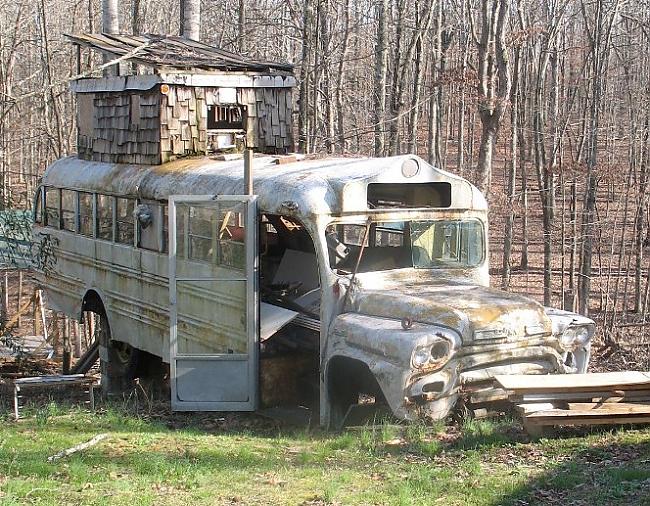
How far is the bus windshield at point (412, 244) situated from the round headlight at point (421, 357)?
64.1 inches

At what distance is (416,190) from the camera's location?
936 cm

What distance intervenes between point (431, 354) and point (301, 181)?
2.27 meters

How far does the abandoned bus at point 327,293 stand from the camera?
7777 mm

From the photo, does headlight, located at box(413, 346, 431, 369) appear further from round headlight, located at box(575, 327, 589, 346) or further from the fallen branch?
the fallen branch

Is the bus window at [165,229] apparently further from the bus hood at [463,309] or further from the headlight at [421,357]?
the headlight at [421,357]

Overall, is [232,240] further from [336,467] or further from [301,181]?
[336,467]

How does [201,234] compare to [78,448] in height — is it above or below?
above

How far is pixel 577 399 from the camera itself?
292 inches

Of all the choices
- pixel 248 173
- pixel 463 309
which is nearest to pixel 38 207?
pixel 248 173

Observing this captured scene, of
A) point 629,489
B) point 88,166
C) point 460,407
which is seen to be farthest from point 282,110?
point 629,489

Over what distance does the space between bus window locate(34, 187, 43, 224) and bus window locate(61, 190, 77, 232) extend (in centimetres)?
86

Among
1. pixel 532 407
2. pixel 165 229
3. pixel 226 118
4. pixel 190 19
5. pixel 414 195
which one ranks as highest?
pixel 190 19

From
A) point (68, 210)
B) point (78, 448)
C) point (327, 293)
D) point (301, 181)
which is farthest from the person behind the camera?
point (68, 210)

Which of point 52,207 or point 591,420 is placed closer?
point 591,420
